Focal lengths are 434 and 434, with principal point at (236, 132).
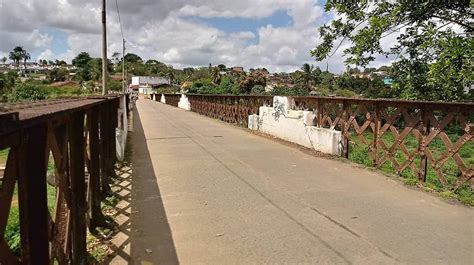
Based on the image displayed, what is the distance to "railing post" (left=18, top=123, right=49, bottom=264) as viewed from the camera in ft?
7.44

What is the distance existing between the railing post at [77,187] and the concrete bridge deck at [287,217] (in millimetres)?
570

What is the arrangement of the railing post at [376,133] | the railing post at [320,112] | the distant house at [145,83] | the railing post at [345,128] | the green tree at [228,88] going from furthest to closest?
the distant house at [145,83] → the green tree at [228,88] → the railing post at [320,112] → the railing post at [345,128] → the railing post at [376,133]

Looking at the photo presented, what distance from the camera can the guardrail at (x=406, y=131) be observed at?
6816 mm

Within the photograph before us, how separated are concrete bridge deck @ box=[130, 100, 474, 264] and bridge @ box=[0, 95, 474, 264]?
17 mm

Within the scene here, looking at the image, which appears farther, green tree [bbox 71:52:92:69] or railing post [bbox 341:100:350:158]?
green tree [bbox 71:52:92:69]

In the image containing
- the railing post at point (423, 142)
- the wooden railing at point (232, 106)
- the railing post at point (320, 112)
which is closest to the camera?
the railing post at point (423, 142)

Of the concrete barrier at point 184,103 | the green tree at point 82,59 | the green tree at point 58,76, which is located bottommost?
the concrete barrier at point 184,103

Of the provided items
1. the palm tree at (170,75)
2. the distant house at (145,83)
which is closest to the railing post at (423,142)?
the distant house at (145,83)

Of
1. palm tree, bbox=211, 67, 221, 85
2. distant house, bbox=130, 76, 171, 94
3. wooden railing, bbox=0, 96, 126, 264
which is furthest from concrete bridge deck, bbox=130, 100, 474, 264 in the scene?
distant house, bbox=130, 76, 171, 94

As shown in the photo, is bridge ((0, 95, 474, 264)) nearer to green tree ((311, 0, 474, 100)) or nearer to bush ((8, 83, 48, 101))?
green tree ((311, 0, 474, 100))

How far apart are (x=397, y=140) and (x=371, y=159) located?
44.9 inches

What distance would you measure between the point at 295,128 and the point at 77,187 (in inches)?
373

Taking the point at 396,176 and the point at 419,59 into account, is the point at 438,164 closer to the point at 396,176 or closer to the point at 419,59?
the point at 396,176

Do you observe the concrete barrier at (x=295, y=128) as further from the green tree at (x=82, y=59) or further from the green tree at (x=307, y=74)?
the green tree at (x=82, y=59)
